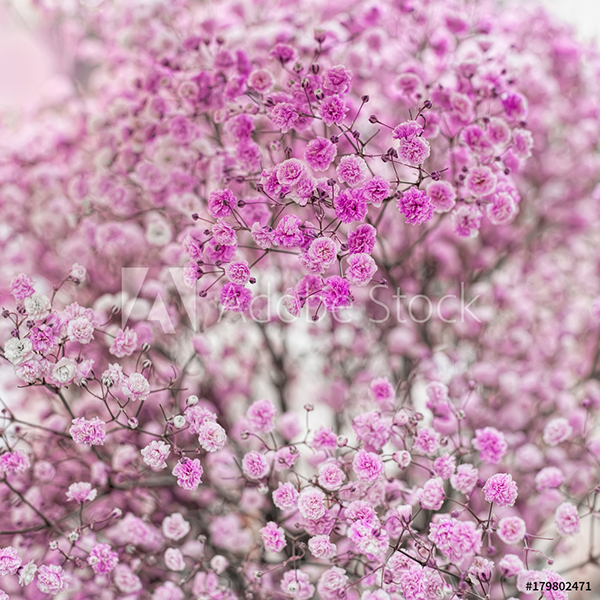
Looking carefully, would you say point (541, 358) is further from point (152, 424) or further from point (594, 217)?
point (152, 424)

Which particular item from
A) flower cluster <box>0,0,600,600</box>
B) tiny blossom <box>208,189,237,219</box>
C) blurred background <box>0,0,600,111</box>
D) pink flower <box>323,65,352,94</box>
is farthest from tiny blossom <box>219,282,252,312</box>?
blurred background <box>0,0,600,111</box>

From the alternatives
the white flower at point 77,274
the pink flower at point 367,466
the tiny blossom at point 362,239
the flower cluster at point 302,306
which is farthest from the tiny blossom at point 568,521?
the white flower at point 77,274

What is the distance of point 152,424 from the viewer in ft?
4.22

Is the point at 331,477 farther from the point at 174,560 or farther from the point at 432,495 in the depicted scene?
the point at 174,560

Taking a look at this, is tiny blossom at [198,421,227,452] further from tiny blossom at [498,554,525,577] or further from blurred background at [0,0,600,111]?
blurred background at [0,0,600,111]

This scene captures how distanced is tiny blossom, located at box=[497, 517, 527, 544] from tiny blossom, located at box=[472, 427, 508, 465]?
0.10m

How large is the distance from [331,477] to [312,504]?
0.05 meters

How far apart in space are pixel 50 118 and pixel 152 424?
0.90 m

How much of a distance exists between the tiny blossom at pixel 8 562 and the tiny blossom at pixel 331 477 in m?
0.46

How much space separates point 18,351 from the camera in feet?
2.64

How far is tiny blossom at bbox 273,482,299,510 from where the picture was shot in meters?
0.82

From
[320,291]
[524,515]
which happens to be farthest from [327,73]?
[524,515]

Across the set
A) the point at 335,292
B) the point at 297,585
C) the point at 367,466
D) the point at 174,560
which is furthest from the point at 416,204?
the point at 174,560

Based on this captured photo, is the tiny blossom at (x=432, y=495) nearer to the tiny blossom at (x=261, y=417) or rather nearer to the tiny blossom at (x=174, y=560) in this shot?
the tiny blossom at (x=261, y=417)
